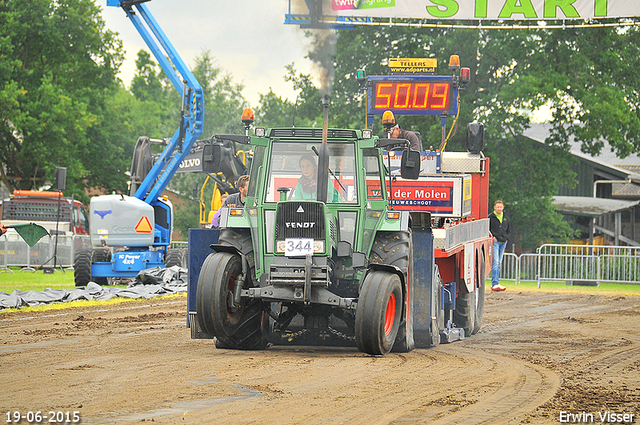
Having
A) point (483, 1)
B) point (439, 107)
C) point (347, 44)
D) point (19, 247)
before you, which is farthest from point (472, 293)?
point (347, 44)

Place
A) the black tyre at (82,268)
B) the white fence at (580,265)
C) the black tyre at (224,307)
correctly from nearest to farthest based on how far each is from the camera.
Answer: the black tyre at (224,307), the black tyre at (82,268), the white fence at (580,265)

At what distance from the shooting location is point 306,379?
26.3 ft

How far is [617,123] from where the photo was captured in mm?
31469

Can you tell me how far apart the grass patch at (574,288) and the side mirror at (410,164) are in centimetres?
1494

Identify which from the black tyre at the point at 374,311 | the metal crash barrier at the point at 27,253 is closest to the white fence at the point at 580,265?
the metal crash barrier at the point at 27,253

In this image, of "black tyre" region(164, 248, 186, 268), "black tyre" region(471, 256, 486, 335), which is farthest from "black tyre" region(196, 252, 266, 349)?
"black tyre" region(164, 248, 186, 268)

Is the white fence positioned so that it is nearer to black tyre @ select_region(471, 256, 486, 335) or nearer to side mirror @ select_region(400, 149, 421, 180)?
black tyre @ select_region(471, 256, 486, 335)

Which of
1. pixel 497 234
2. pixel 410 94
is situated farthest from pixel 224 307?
pixel 497 234

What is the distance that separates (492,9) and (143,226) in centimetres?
1295

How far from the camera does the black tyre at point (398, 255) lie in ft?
32.3

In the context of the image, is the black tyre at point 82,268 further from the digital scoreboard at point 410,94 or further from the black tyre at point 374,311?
the black tyre at point 374,311

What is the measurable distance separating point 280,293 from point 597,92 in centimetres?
2492

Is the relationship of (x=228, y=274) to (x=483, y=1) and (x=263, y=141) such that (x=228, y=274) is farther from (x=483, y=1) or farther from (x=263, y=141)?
(x=483, y=1)

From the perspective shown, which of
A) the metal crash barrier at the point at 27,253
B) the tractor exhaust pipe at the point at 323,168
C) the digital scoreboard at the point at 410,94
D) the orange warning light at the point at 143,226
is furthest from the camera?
the metal crash barrier at the point at 27,253
